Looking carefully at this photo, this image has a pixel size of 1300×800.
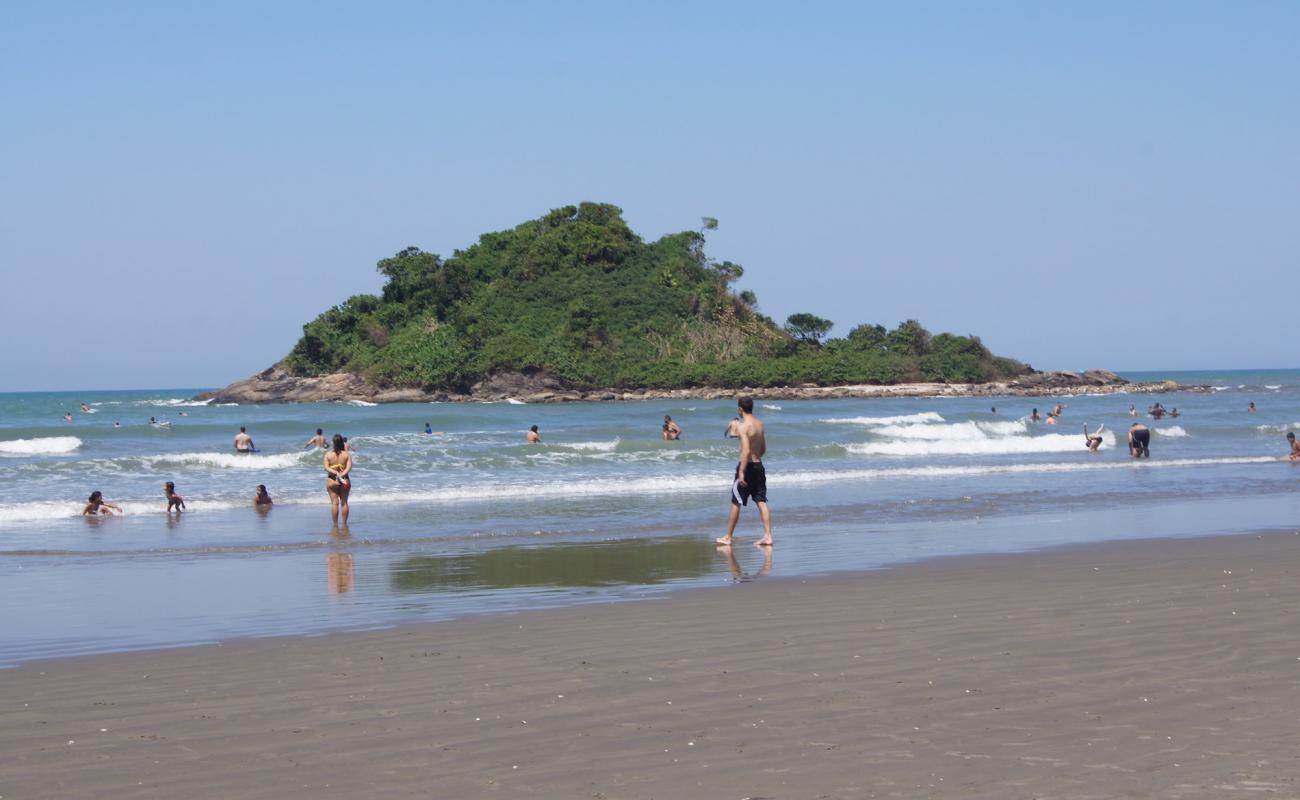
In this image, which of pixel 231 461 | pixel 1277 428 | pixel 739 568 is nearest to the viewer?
pixel 739 568

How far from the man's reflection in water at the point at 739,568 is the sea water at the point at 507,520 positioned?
0.22 ft

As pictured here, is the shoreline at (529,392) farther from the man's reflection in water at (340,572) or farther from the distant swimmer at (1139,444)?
the man's reflection in water at (340,572)

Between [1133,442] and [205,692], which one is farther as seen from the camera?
[1133,442]

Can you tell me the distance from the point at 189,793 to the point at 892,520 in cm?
1199

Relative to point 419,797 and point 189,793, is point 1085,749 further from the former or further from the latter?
point 189,793

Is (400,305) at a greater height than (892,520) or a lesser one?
greater

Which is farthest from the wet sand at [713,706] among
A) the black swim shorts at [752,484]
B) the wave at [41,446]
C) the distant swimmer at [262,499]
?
the wave at [41,446]

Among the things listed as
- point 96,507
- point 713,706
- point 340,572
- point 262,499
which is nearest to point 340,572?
point 340,572

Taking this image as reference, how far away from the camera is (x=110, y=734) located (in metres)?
5.24

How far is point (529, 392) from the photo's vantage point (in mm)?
73688

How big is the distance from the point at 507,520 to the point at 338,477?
235 centimetres

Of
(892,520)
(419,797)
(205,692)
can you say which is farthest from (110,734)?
(892,520)

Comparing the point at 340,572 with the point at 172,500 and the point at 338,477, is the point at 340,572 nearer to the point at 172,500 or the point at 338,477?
the point at 338,477

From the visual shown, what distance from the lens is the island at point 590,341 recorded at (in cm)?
7525
